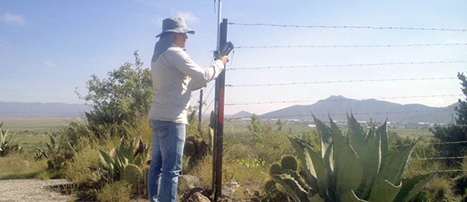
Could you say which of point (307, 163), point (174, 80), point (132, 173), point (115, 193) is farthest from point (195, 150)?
point (307, 163)

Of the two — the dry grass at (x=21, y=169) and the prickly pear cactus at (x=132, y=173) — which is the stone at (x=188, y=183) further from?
the dry grass at (x=21, y=169)

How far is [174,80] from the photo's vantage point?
282 cm

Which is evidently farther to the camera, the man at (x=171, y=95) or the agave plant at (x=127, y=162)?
the agave plant at (x=127, y=162)

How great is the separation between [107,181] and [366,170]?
3.12 metres

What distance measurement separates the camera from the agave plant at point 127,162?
12.5 feet

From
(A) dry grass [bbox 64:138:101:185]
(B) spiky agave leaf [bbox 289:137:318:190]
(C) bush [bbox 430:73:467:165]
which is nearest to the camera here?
(B) spiky agave leaf [bbox 289:137:318:190]

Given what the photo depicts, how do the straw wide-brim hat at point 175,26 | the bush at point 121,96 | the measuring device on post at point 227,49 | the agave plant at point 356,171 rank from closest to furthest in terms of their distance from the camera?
the agave plant at point 356,171 → the straw wide-brim hat at point 175,26 → the measuring device on post at point 227,49 → the bush at point 121,96

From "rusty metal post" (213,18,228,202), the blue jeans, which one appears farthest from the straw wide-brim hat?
the blue jeans

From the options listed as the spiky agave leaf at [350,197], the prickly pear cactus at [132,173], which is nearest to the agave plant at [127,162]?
the prickly pear cactus at [132,173]

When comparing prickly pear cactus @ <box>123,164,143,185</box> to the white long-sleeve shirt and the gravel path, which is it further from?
the white long-sleeve shirt

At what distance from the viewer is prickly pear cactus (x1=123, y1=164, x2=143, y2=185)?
3.80 meters

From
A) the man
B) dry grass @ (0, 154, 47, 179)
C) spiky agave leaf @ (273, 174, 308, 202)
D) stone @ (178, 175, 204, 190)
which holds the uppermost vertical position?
the man

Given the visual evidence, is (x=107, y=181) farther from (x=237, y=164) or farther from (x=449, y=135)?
(x=449, y=135)

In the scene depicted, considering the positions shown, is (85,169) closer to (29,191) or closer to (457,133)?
(29,191)
